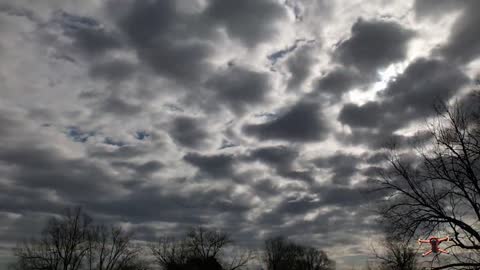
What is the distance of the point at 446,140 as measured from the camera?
1827cm

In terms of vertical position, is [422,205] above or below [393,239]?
above

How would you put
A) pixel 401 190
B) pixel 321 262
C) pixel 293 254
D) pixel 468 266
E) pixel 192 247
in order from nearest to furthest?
pixel 468 266, pixel 401 190, pixel 192 247, pixel 293 254, pixel 321 262

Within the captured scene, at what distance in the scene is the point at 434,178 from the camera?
18.8 m

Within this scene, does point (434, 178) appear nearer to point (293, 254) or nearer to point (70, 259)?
point (70, 259)

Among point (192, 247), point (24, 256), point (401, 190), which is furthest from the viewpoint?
point (192, 247)

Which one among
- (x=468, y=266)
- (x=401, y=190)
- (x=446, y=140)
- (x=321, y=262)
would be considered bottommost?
(x=321, y=262)

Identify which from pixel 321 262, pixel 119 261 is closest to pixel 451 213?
pixel 119 261

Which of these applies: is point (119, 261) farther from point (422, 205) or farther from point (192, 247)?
point (422, 205)

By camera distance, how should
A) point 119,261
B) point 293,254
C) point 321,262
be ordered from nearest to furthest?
point 119,261 < point 293,254 < point 321,262

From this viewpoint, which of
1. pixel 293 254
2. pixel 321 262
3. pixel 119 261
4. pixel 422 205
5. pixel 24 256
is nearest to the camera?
pixel 422 205

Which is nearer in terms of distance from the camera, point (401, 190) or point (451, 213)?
point (451, 213)

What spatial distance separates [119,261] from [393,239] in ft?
187

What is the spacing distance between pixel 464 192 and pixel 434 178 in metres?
1.48

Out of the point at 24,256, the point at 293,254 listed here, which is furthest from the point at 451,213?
the point at 293,254
